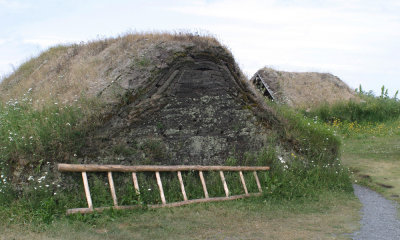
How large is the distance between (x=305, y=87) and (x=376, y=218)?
1832cm

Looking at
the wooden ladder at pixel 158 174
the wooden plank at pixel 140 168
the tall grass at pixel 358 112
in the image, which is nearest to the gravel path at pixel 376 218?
the wooden ladder at pixel 158 174

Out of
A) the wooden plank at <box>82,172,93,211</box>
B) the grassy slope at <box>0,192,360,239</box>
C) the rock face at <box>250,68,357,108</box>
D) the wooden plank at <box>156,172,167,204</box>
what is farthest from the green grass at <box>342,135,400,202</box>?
the wooden plank at <box>82,172,93,211</box>

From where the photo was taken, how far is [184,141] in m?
11.0

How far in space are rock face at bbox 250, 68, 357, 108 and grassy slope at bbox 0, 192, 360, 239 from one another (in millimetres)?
15566

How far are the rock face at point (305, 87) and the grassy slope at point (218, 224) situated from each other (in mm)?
15566

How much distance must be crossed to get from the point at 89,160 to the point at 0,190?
1.95 meters

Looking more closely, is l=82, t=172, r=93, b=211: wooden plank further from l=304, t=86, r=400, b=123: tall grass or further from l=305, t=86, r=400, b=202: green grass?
l=304, t=86, r=400, b=123: tall grass

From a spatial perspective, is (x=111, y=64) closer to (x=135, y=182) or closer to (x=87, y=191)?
(x=135, y=182)

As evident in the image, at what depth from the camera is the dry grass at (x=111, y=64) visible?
36.5ft

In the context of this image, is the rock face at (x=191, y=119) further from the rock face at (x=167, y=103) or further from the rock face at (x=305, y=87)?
the rock face at (x=305, y=87)

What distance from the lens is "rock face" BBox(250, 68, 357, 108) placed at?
85.5ft

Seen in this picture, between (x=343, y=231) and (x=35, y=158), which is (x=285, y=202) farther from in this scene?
(x=35, y=158)

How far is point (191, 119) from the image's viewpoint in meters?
11.2

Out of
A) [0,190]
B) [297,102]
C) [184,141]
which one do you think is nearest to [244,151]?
[184,141]
